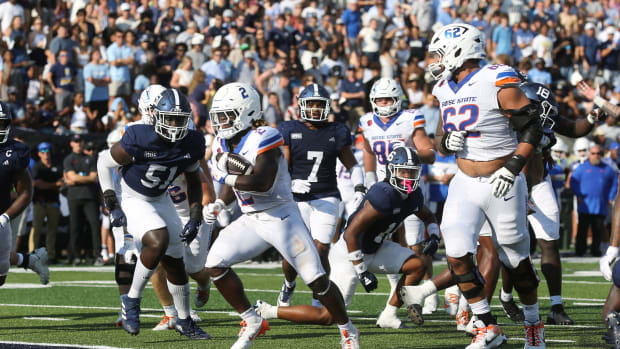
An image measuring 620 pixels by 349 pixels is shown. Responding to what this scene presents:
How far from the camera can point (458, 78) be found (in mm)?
6668

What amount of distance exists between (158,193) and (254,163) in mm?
1431

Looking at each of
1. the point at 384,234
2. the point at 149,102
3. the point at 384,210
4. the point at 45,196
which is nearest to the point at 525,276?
the point at 384,210

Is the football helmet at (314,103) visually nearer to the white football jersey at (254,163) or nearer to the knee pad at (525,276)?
the white football jersey at (254,163)

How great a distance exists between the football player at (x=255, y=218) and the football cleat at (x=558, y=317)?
2.45 meters

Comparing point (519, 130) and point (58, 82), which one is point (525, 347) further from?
point (58, 82)

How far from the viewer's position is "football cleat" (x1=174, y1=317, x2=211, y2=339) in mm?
7434

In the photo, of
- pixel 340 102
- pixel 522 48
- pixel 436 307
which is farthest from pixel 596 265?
pixel 522 48

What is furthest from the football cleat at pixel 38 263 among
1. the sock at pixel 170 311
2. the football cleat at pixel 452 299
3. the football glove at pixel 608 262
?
the football glove at pixel 608 262

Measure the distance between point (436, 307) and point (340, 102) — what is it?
7.95 metres

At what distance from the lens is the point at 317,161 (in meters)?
8.93

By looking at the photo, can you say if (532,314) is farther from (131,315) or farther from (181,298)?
(131,315)

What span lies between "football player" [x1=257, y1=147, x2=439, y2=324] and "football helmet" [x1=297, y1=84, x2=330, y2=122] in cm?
128

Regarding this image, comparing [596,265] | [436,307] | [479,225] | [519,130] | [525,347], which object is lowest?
[596,265]

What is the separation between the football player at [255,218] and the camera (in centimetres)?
632
